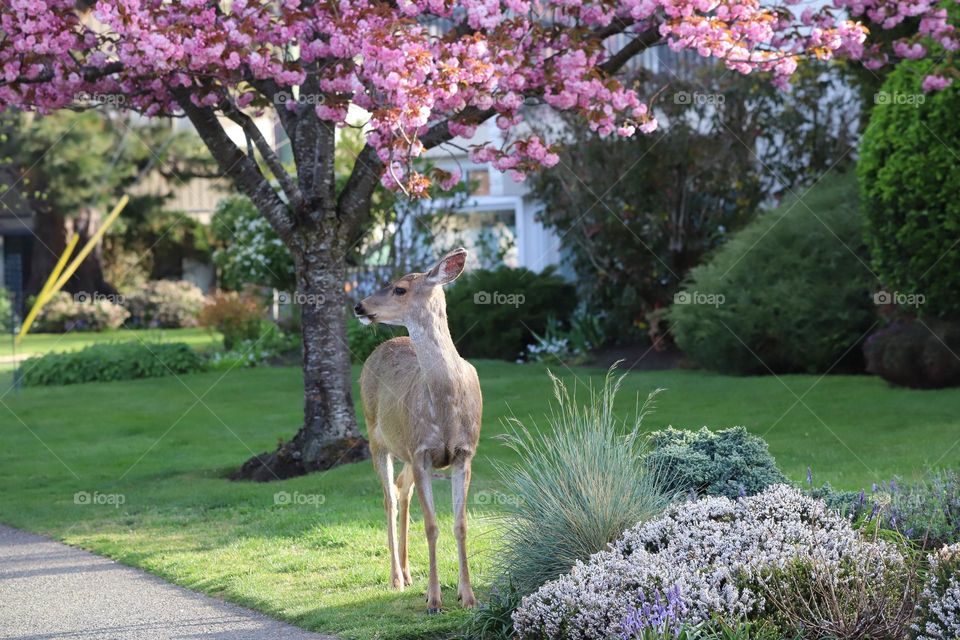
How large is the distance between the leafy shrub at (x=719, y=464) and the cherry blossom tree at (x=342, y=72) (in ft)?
11.2

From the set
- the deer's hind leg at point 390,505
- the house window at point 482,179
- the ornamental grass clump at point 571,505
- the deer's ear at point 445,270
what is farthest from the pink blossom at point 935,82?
the house window at point 482,179

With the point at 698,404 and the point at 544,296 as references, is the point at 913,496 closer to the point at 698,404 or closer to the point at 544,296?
the point at 698,404

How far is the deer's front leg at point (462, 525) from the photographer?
7035 mm

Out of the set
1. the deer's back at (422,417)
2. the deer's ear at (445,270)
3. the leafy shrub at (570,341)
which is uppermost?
the deer's ear at (445,270)

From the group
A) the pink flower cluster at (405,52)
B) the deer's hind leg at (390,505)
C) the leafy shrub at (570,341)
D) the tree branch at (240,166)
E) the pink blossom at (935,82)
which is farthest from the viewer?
the leafy shrub at (570,341)

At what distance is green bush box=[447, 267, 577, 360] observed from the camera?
21188 millimetres

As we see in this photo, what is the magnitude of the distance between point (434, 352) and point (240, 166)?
5.59 metres

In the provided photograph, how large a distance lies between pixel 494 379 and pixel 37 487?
7.70 m

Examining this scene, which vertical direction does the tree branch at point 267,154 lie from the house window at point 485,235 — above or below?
above

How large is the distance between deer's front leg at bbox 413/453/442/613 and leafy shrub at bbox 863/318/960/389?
9125 millimetres

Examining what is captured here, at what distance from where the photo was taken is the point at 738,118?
1934 cm

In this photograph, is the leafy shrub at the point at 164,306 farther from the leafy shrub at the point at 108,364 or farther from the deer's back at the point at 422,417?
the deer's back at the point at 422,417

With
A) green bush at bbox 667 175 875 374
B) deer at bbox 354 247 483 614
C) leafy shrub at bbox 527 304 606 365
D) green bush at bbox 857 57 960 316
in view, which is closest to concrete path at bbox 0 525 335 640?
deer at bbox 354 247 483 614

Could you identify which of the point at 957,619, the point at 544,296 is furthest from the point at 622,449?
the point at 544,296
